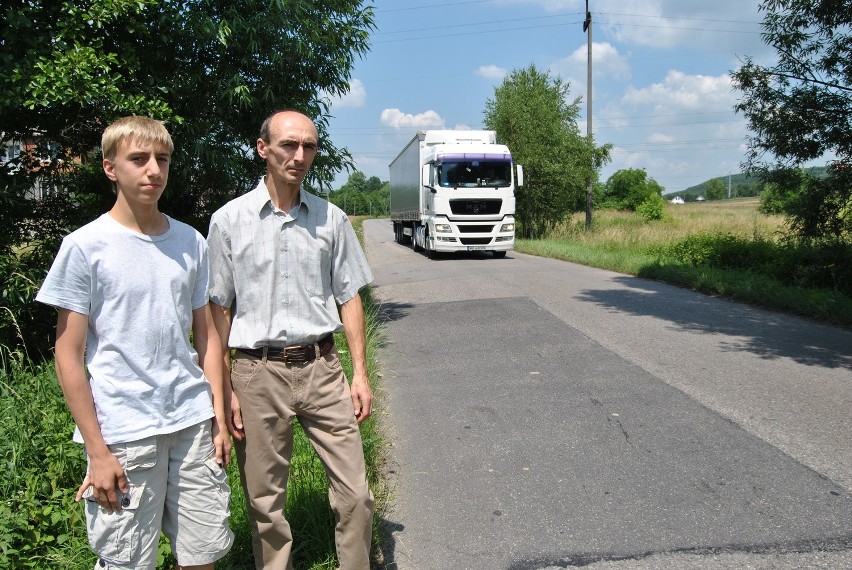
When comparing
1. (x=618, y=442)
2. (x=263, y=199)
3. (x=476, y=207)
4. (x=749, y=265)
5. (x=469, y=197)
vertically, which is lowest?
(x=618, y=442)

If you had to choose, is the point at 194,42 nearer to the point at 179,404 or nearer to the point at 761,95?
the point at 179,404

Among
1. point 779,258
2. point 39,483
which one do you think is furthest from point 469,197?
point 39,483

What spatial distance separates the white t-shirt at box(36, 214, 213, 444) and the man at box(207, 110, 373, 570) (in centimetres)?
30

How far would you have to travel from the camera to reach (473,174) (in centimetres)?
2098

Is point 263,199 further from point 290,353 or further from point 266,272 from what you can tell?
point 290,353

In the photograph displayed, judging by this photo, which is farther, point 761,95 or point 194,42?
point 761,95

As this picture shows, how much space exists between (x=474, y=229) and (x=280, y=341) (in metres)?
18.4

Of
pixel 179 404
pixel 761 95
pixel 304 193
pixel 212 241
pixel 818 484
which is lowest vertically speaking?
pixel 818 484

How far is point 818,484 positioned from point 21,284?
615cm

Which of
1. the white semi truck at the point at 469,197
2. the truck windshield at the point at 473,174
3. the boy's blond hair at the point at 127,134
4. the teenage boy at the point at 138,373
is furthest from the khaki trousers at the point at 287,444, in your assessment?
the truck windshield at the point at 473,174

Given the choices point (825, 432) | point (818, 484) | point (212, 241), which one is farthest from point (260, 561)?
point (825, 432)

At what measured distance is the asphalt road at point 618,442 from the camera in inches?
135

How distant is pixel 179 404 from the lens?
A: 7.89 feet

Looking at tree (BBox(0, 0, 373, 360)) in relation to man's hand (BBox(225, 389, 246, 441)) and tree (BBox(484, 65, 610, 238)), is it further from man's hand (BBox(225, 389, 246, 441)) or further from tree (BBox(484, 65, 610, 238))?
tree (BBox(484, 65, 610, 238))
